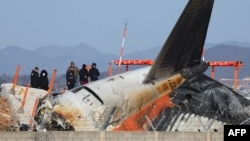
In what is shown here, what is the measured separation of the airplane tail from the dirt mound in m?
6.23

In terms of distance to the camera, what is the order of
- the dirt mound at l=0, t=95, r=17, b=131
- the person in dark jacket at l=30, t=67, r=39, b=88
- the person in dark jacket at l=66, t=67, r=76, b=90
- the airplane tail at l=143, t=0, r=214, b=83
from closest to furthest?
1. the airplane tail at l=143, t=0, r=214, b=83
2. the dirt mound at l=0, t=95, r=17, b=131
3. the person in dark jacket at l=66, t=67, r=76, b=90
4. the person in dark jacket at l=30, t=67, r=39, b=88

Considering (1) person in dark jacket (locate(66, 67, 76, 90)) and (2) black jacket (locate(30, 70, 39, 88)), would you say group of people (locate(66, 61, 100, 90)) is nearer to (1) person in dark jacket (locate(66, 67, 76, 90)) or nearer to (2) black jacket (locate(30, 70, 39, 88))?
(1) person in dark jacket (locate(66, 67, 76, 90))

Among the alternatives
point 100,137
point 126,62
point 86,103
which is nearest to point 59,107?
point 86,103

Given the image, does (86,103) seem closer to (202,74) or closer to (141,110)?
(141,110)

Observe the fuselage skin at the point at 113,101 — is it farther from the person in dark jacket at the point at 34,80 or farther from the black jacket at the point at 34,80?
the black jacket at the point at 34,80

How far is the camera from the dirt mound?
114 feet

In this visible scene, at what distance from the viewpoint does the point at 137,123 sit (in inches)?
1220

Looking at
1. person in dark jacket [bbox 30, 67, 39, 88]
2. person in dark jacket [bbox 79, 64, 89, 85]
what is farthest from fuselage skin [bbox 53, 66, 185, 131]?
person in dark jacket [bbox 30, 67, 39, 88]

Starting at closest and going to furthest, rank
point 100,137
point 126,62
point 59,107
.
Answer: point 100,137, point 59,107, point 126,62

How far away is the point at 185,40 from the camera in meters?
31.1

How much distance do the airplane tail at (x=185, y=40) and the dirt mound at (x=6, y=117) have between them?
20.4 ft

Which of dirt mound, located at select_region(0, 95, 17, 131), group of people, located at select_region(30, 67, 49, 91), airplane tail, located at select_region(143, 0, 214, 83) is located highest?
airplane tail, located at select_region(143, 0, 214, 83)

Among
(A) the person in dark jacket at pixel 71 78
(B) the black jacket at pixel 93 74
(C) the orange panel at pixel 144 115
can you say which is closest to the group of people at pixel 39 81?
(A) the person in dark jacket at pixel 71 78

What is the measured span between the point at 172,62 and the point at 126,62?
18.0m
